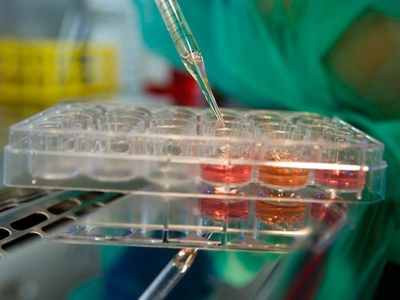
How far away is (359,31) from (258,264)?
461 mm

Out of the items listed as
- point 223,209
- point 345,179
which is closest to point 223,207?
point 223,209

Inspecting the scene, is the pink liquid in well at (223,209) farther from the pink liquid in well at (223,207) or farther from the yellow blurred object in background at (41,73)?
the yellow blurred object in background at (41,73)

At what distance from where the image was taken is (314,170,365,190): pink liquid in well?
0.49 meters

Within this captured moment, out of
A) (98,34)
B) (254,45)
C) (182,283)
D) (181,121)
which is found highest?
(98,34)

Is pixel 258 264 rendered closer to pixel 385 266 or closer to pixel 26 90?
pixel 385 266

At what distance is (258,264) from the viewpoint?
1.31 feet

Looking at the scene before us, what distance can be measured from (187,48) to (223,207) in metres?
0.21

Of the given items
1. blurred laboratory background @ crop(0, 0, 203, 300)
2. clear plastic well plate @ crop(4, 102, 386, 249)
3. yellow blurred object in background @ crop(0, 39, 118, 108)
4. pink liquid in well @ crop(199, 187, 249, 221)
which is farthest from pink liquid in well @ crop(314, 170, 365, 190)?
yellow blurred object in background @ crop(0, 39, 118, 108)

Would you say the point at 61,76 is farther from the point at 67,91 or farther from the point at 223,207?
the point at 223,207

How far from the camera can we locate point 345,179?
0.49m

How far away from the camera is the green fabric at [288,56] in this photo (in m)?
0.59

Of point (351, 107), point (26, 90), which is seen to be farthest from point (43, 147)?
point (26, 90)

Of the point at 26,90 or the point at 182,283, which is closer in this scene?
the point at 182,283

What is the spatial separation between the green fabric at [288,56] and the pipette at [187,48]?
218 millimetres
